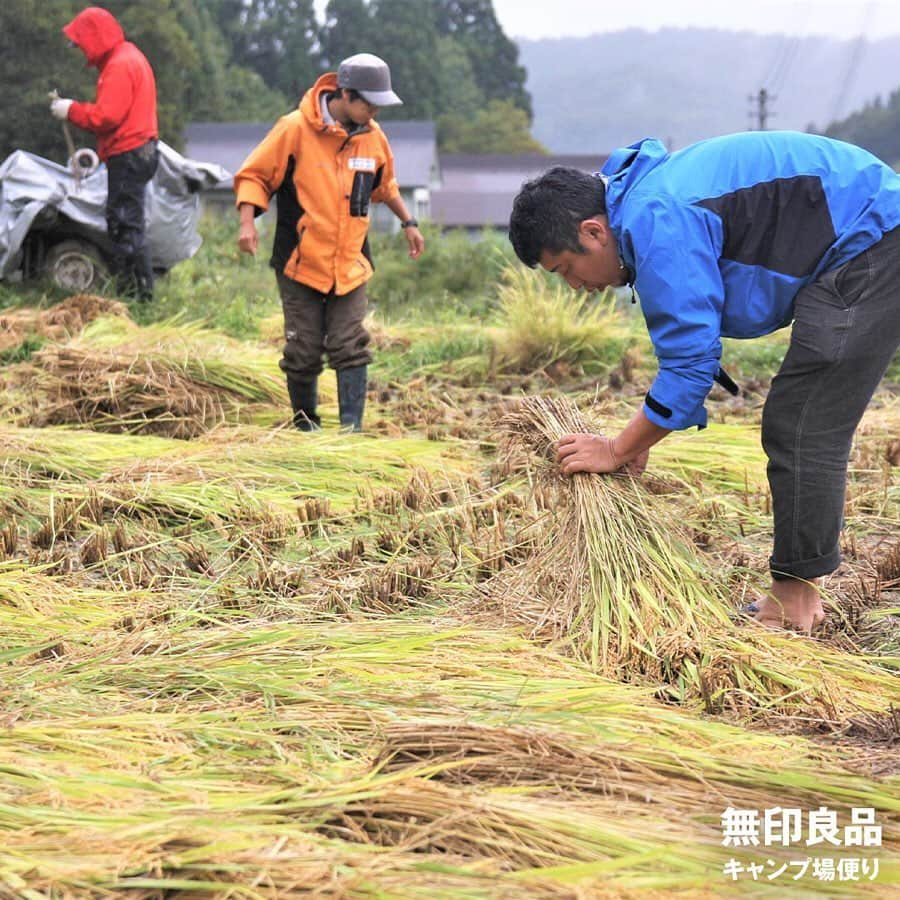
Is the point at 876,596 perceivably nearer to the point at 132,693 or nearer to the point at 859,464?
the point at 859,464

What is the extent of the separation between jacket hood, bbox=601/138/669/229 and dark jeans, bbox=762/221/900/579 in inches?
19.3

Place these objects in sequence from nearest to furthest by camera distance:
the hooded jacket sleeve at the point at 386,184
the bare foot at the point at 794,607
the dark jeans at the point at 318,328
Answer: the bare foot at the point at 794,607, the dark jeans at the point at 318,328, the hooded jacket sleeve at the point at 386,184

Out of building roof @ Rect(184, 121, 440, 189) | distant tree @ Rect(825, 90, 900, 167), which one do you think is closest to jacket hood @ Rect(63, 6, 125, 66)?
building roof @ Rect(184, 121, 440, 189)

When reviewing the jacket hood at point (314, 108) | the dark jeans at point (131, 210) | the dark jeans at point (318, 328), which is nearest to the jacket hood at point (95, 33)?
the dark jeans at point (131, 210)

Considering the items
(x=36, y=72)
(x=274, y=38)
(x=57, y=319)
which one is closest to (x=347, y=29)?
(x=274, y=38)

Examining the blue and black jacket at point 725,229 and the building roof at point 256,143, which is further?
the building roof at point 256,143

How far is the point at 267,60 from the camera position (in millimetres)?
51281

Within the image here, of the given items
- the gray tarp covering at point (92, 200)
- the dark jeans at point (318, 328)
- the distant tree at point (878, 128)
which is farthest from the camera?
the distant tree at point (878, 128)

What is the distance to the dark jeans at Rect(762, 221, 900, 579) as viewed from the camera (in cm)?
325

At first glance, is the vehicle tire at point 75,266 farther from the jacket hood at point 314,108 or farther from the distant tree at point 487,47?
the distant tree at point 487,47

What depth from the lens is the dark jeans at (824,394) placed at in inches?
128

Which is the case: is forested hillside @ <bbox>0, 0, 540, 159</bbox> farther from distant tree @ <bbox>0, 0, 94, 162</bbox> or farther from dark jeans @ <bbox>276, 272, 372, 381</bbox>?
dark jeans @ <bbox>276, 272, 372, 381</bbox>

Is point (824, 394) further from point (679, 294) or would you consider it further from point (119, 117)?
point (119, 117)

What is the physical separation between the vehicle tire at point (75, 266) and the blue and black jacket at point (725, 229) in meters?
6.69
